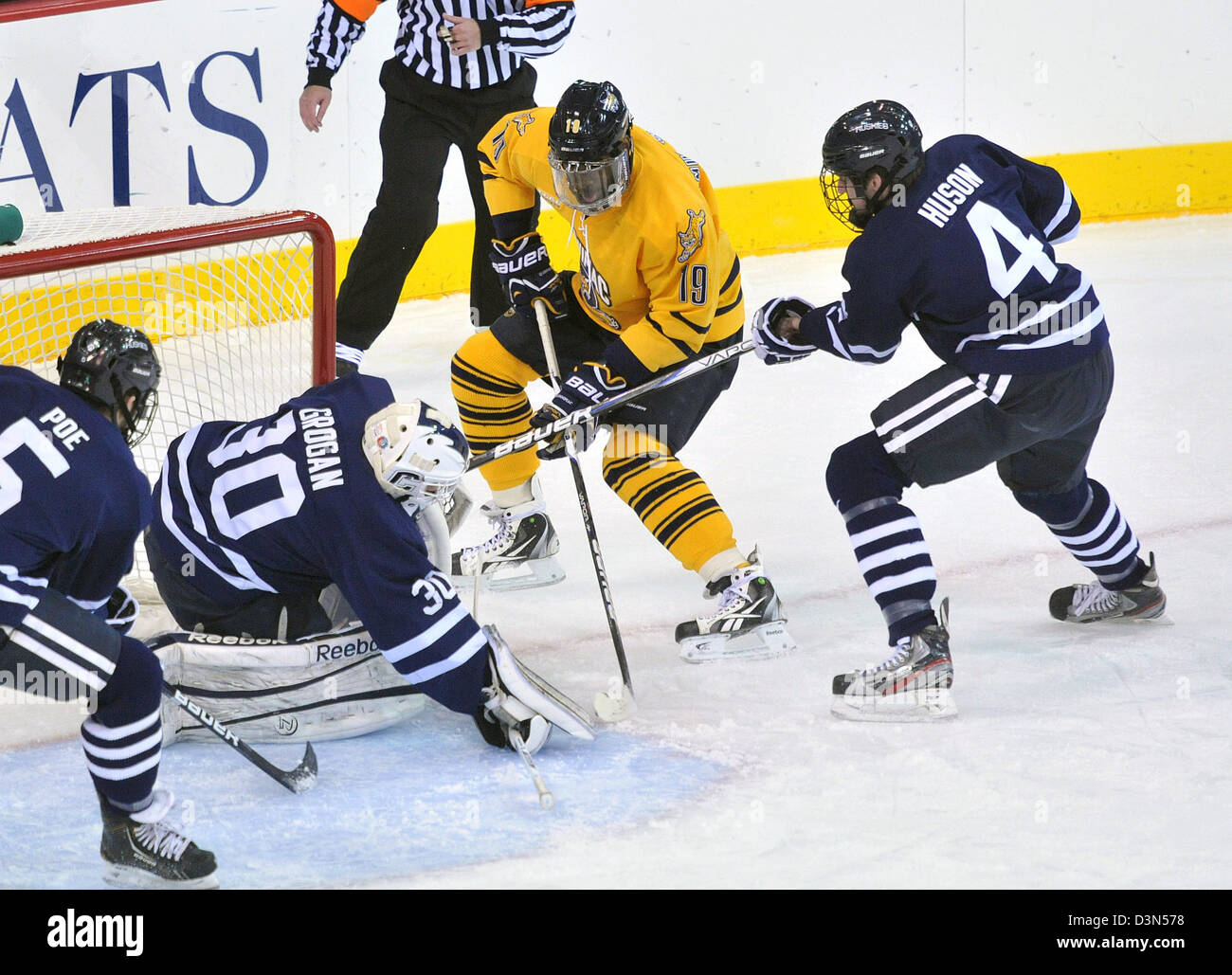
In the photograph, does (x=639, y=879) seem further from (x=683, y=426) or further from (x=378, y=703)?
(x=683, y=426)

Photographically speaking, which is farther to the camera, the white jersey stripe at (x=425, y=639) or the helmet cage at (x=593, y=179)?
the helmet cage at (x=593, y=179)

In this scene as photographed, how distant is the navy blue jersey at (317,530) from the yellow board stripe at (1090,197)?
11.3 feet

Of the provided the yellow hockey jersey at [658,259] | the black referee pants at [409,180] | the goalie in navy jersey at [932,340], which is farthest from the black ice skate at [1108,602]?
the black referee pants at [409,180]

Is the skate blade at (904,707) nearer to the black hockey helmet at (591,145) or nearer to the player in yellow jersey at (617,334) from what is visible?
the player in yellow jersey at (617,334)

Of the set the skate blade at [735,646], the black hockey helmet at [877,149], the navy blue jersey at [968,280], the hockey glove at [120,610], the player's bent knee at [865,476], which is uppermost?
the black hockey helmet at [877,149]

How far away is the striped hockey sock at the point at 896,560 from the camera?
2660 millimetres

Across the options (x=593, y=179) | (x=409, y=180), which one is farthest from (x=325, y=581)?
(x=409, y=180)

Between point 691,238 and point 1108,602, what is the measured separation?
1070 millimetres

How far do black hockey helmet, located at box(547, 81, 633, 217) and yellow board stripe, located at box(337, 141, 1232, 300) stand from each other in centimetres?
296

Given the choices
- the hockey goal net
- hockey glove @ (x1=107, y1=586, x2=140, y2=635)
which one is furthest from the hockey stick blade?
the hockey goal net

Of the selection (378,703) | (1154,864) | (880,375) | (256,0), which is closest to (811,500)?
(880,375)

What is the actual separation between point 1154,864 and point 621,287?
1548 mm

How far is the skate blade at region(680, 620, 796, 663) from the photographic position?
297 centimetres

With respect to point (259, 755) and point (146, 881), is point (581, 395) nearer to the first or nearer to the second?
point (259, 755)
